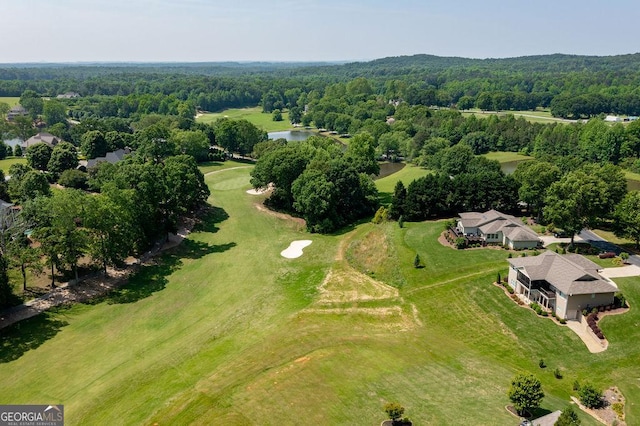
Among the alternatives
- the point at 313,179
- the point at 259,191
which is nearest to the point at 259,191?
the point at 259,191

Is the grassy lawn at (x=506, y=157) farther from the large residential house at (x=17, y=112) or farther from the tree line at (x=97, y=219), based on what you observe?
the large residential house at (x=17, y=112)

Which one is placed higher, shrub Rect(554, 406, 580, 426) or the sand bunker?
shrub Rect(554, 406, 580, 426)

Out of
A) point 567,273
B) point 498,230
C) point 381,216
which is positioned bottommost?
point 381,216

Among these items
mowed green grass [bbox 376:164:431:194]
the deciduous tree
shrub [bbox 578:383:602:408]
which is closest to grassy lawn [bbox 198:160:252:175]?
mowed green grass [bbox 376:164:431:194]

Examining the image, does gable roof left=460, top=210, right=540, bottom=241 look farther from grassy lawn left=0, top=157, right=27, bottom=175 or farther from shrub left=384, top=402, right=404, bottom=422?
grassy lawn left=0, top=157, right=27, bottom=175

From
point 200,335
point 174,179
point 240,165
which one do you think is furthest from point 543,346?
point 240,165

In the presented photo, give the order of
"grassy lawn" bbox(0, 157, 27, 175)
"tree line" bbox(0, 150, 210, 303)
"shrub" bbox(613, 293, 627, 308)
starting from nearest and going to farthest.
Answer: "shrub" bbox(613, 293, 627, 308) → "tree line" bbox(0, 150, 210, 303) → "grassy lawn" bbox(0, 157, 27, 175)

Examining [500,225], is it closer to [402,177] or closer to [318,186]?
[318,186]
